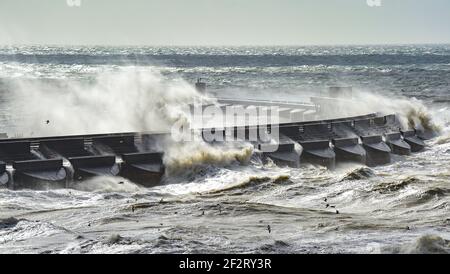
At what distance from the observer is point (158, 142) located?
2102 cm

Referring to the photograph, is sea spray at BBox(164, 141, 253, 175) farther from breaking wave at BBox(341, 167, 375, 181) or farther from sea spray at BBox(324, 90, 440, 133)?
sea spray at BBox(324, 90, 440, 133)

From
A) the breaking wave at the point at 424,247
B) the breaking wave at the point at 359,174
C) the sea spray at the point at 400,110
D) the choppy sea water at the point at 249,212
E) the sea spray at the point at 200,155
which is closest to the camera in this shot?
the breaking wave at the point at 424,247

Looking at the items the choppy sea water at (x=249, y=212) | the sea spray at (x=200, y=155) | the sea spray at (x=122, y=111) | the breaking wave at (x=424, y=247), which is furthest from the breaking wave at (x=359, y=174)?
the sea spray at (x=122, y=111)

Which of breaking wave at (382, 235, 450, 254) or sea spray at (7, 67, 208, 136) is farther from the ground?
breaking wave at (382, 235, 450, 254)

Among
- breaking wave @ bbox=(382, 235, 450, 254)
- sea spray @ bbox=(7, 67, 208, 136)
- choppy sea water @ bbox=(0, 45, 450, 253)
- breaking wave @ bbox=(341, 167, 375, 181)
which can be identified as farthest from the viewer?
sea spray @ bbox=(7, 67, 208, 136)

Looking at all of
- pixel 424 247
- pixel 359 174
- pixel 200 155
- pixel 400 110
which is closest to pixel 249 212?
pixel 424 247

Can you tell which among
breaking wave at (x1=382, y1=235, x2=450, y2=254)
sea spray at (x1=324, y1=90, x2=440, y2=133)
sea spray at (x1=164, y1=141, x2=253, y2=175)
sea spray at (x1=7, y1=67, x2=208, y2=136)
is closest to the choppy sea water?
breaking wave at (x1=382, y1=235, x2=450, y2=254)

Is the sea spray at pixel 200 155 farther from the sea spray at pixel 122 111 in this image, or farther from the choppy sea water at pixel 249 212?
the sea spray at pixel 122 111

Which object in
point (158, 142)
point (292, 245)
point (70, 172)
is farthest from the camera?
point (158, 142)

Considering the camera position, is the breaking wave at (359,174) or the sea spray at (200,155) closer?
the breaking wave at (359,174)

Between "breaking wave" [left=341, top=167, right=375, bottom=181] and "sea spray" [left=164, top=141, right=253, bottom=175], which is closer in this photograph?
"breaking wave" [left=341, top=167, right=375, bottom=181]

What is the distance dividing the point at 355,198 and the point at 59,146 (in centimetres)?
797
